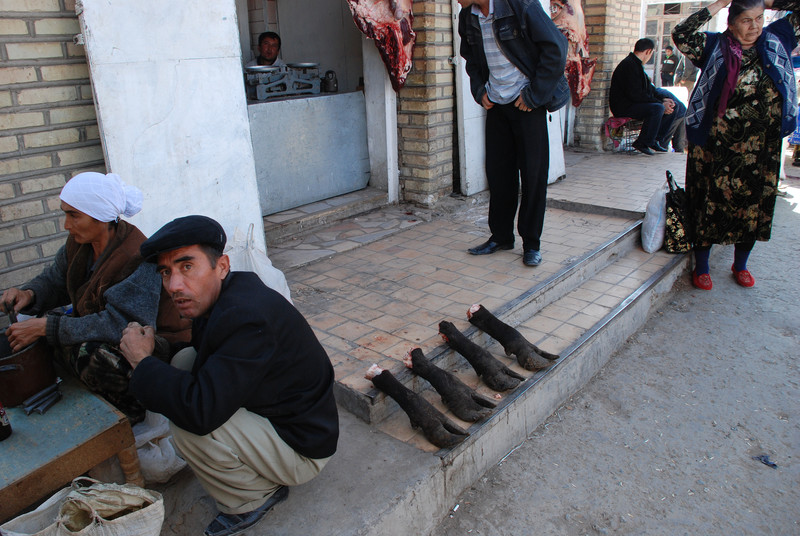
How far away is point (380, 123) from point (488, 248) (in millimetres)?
1936

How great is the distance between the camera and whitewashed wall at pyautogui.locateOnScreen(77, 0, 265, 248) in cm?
340

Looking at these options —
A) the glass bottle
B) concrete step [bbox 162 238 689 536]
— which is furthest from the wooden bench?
the glass bottle

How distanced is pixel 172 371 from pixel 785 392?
3.52 metres

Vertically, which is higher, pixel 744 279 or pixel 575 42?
pixel 575 42

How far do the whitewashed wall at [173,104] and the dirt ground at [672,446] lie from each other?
2539 mm

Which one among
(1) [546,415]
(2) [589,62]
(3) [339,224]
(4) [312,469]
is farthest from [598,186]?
(4) [312,469]

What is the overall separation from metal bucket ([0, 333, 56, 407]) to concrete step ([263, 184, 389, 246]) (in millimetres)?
2733

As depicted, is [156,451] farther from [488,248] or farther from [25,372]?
[488,248]

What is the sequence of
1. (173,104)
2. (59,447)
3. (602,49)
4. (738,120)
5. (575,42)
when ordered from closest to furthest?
(59,447)
(173,104)
(738,120)
(575,42)
(602,49)

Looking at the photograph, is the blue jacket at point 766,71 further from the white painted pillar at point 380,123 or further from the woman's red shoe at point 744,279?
the white painted pillar at point 380,123

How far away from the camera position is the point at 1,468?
6.55 feet

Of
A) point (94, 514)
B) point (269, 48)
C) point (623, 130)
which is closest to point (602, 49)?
point (623, 130)

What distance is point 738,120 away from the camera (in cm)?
446

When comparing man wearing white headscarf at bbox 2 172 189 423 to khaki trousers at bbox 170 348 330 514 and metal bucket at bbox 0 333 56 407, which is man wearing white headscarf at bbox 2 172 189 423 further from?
khaki trousers at bbox 170 348 330 514
